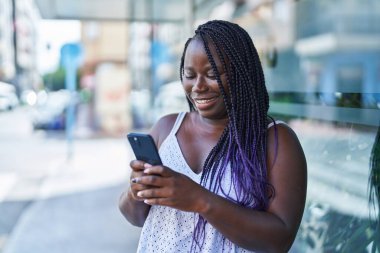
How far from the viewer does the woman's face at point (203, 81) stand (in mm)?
1320

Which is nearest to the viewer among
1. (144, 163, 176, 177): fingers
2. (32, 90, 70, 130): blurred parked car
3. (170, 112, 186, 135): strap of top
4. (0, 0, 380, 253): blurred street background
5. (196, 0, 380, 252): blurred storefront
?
(144, 163, 176, 177): fingers

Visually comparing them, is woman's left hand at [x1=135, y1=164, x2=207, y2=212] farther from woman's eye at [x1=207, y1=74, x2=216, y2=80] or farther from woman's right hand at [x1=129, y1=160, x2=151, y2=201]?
woman's eye at [x1=207, y1=74, x2=216, y2=80]

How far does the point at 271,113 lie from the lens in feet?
11.9

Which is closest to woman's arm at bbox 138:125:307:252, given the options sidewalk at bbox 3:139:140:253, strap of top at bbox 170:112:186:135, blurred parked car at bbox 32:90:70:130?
strap of top at bbox 170:112:186:135

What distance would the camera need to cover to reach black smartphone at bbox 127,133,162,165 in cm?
120

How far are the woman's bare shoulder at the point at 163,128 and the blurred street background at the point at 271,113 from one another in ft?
2.56

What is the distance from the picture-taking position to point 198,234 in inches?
51.2

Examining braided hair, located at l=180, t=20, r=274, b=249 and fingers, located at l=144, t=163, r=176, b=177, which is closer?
fingers, located at l=144, t=163, r=176, b=177

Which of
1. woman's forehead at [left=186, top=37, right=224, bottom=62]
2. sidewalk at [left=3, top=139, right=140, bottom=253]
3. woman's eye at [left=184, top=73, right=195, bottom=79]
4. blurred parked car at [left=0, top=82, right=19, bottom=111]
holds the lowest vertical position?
blurred parked car at [left=0, top=82, right=19, bottom=111]

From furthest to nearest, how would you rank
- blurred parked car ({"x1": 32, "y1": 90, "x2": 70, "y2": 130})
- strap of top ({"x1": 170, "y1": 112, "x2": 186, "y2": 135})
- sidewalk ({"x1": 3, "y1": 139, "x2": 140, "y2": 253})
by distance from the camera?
blurred parked car ({"x1": 32, "y1": 90, "x2": 70, "y2": 130}) → sidewalk ({"x1": 3, "y1": 139, "x2": 140, "y2": 253}) → strap of top ({"x1": 170, "y1": 112, "x2": 186, "y2": 135})

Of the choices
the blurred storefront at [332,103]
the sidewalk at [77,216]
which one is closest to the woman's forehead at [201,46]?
the blurred storefront at [332,103]

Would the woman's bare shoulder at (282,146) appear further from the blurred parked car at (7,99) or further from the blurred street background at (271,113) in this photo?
the blurred parked car at (7,99)

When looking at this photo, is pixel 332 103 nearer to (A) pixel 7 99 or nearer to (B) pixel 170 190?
(B) pixel 170 190

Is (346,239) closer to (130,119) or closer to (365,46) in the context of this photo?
(365,46)
